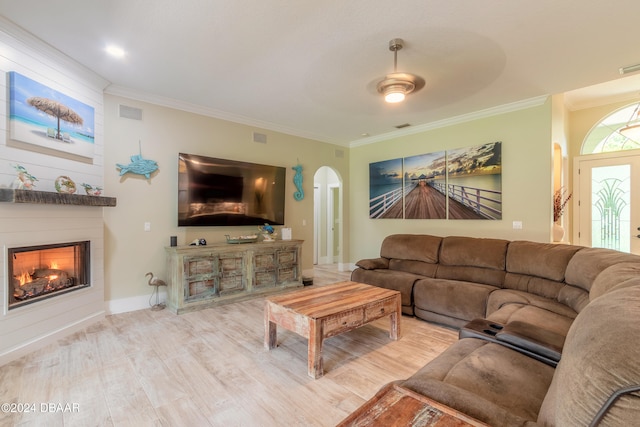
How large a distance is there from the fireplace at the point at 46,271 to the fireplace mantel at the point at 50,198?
48cm

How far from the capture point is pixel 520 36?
2.63 meters

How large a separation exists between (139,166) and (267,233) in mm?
2082

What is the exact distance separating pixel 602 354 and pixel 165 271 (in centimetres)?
450

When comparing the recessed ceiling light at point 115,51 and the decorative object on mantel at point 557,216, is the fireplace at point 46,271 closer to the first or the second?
the recessed ceiling light at point 115,51

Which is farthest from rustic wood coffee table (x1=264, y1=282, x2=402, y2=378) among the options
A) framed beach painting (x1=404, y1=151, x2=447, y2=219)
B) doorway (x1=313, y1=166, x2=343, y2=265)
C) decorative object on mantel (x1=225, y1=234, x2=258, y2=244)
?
doorway (x1=313, y1=166, x2=343, y2=265)

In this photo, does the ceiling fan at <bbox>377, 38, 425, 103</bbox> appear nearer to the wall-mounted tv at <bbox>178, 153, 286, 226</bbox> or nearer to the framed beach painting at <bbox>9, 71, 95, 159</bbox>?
the wall-mounted tv at <bbox>178, 153, 286, 226</bbox>

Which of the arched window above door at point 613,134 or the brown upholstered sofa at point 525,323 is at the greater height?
the arched window above door at point 613,134

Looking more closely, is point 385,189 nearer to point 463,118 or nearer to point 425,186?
point 425,186

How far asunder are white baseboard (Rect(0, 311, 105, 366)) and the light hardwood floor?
0.06 metres

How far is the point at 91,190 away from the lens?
341 cm

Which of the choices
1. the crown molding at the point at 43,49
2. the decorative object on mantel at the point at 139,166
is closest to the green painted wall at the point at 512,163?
the decorative object on mantel at the point at 139,166

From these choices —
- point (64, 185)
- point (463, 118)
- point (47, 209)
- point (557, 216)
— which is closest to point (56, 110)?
point (64, 185)

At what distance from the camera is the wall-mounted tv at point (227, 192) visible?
4207mm

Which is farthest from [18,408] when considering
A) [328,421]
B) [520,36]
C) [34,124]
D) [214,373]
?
[520,36]
